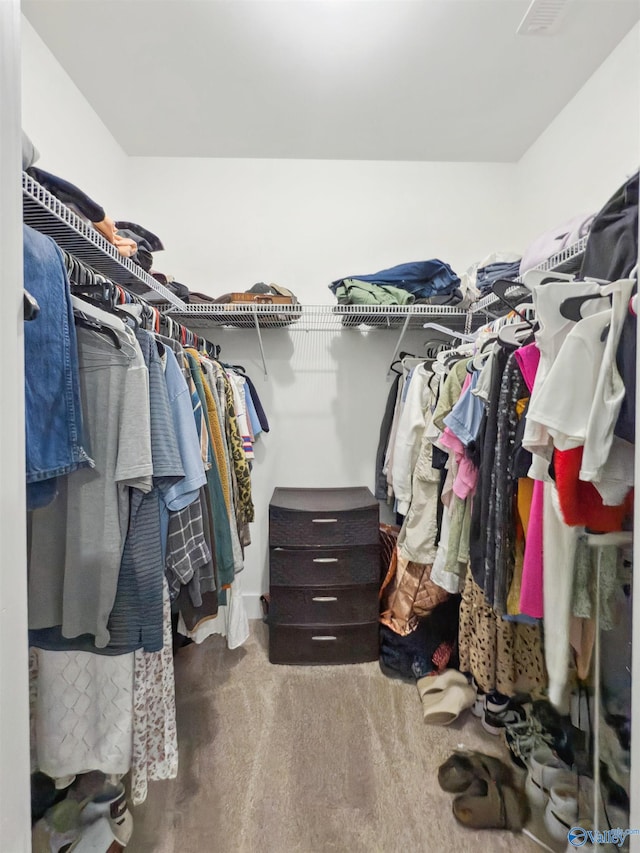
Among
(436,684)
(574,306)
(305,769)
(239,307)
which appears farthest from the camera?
(239,307)

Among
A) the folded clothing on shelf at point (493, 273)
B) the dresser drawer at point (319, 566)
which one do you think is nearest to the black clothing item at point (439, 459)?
the dresser drawer at point (319, 566)

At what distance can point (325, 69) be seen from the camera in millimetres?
1608

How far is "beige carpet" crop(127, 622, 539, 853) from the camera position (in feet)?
3.67

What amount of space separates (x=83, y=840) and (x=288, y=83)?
2606 mm

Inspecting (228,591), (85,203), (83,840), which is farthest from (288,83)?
(83,840)

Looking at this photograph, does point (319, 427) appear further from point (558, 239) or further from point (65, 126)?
point (65, 126)

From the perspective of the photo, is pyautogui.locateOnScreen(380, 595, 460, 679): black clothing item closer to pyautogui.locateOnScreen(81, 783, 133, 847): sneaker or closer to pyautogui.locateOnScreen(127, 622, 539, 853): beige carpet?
pyautogui.locateOnScreen(127, 622, 539, 853): beige carpet

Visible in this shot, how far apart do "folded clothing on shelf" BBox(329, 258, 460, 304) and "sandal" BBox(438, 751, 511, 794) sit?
6.38ft

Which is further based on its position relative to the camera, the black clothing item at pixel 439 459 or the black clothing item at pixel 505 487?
the black clothing item at pixel 439 459

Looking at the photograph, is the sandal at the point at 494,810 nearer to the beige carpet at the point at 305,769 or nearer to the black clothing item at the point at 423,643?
the beige carpet at the point at 305,769

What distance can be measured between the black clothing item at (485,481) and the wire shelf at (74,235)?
1.20 metres

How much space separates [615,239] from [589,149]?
1.29 meters

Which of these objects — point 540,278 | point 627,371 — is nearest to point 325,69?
point 540,278

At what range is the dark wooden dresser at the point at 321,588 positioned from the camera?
6.08ft
